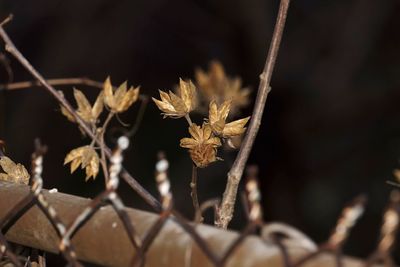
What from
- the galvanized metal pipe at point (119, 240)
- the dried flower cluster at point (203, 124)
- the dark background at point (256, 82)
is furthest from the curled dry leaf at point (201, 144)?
the dark background at point (256, 82)

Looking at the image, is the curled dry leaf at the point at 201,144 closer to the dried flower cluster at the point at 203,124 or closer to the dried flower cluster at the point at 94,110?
the dried flower cluster at the point at 203,124

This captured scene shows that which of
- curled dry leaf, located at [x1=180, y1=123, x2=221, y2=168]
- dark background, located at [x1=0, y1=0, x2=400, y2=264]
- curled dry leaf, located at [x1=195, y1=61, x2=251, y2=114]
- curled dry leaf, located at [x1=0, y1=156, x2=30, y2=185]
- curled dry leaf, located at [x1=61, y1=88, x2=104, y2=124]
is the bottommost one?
dark background, located at [x1=0, y1=0, x2=400, y2=264]

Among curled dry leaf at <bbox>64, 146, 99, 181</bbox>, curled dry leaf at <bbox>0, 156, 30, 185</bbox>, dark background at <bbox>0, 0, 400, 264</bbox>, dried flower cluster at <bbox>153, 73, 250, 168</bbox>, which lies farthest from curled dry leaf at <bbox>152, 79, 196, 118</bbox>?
dark background at <bbox>0, 0, 400, 264</bbox>

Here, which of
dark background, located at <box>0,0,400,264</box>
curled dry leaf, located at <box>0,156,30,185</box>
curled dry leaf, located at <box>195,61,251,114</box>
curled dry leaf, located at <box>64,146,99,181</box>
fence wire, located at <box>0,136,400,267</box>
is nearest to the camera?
fence wire, located at <box>0,136,400,267</box>

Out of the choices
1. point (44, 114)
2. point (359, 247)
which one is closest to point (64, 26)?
point (44, 114)

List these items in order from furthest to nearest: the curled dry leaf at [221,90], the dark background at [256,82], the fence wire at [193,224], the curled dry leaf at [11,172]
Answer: the dark background at [256,82] → the curled dry leaf at [221,90] → the curled dry leaf at [11,172] → the fence wire at [193,224]

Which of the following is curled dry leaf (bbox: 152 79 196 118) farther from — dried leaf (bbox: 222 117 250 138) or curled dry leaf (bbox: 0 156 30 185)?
curled dry leaf (bbox: 0 156 30 185)
